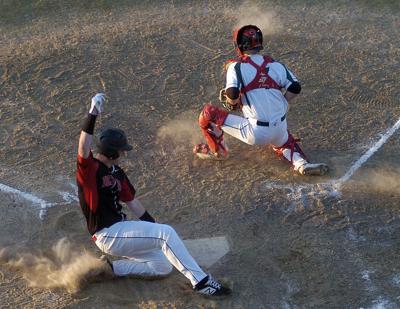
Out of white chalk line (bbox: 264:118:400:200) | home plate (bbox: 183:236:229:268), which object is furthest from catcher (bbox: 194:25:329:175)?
home plate (bbox: 183:236:229:268)

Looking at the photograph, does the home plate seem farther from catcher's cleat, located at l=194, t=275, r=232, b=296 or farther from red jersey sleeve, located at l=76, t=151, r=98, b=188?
red jersey sleeve, located at l=76, t=151, r=98, b=188

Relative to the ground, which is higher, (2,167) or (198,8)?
(198,8)

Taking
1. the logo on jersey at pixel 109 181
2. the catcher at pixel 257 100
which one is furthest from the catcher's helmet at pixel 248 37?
the logo on jersey at pixel 109 181

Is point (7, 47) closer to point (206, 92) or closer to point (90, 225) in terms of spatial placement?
point (206, 92)

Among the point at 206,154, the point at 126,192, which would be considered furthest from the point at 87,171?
the point at 206,154

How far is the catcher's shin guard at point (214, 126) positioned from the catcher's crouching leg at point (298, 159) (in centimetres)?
71

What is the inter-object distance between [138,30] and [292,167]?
17.0 ft

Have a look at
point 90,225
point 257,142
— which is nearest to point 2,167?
point 90,225

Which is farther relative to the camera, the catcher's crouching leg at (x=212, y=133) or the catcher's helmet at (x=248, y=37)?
A: the catcher's crouching leg at (x=212, y=133)

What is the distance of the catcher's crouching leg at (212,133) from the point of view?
8.09 metres

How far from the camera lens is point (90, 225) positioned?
240 inches

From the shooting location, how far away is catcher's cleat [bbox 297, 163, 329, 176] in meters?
7.75

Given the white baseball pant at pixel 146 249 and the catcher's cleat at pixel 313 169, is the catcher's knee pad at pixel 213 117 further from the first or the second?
the white baseball pant at pixel 146 249

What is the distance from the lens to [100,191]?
5.93 metres
